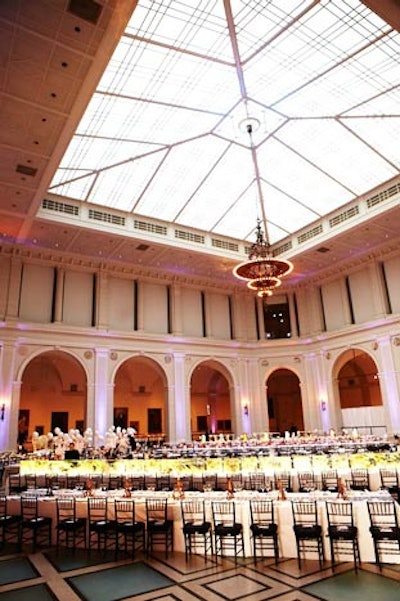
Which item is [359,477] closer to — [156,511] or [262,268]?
[156,511]

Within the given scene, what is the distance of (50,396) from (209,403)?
31.3 ft

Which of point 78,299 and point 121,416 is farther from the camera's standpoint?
point 121,416

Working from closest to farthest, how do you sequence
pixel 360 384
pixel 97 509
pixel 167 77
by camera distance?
pixel 97 509, pixel 167 77, pixel 360 384

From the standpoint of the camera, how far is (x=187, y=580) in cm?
584

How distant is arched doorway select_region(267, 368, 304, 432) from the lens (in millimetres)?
27578

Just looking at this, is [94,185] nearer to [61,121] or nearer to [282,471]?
[61,121]

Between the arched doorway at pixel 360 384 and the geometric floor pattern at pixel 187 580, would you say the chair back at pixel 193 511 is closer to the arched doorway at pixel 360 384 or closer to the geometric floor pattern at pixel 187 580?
the geometric floor pattern at pixel 187 580

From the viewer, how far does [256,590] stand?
17.7 feet

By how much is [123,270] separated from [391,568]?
16.1 m

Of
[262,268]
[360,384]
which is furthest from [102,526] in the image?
[360,384]

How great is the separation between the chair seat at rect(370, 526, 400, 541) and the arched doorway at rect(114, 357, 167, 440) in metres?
18.8

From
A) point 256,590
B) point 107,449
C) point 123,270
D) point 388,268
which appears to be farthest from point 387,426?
point 256,590

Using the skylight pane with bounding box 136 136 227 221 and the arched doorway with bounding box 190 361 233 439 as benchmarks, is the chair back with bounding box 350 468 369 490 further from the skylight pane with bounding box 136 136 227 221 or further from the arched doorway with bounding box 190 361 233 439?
the arched doorway with bounding box 190 361 233 439

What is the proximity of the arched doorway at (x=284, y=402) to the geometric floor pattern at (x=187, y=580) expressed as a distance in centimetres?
2153
